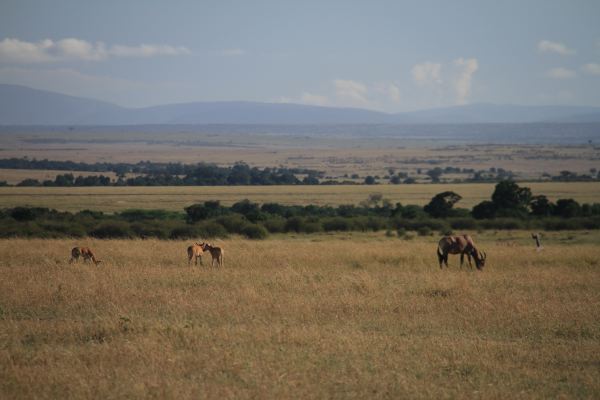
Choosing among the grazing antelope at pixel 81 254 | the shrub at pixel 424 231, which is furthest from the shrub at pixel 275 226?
the grazing antelope at pixel 81 254

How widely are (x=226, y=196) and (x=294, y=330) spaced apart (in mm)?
64701

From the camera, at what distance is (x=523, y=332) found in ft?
40.0

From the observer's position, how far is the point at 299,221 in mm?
39750

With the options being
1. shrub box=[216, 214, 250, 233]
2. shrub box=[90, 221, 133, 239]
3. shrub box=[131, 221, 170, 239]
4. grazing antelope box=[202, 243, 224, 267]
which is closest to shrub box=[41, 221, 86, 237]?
shrub box=[90, 221, 133, 239]

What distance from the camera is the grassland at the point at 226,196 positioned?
61875 millimetres

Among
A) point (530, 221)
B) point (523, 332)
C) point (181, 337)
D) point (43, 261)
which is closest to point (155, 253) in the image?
point (43, 261)

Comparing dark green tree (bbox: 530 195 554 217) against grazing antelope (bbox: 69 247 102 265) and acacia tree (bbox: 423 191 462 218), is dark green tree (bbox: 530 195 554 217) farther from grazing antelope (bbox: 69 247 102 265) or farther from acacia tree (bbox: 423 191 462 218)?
grazing antelope (bbox: 69 247 102 265)

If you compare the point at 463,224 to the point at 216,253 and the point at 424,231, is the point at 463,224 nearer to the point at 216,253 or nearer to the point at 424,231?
the point at 424,231

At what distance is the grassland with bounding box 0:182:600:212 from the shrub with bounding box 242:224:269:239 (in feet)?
77.2

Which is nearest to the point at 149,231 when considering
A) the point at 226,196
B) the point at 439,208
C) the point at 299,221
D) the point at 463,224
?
the point at 299,221

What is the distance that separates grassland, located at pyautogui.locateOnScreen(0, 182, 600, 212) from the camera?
61875mm

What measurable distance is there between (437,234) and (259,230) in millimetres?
9152

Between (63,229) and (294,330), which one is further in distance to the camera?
(63,229)

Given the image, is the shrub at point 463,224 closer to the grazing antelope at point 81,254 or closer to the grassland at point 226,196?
the grassland at point 226,196
